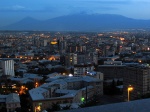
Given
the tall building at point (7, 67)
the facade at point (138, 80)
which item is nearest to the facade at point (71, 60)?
the tall building at point (7, 67)

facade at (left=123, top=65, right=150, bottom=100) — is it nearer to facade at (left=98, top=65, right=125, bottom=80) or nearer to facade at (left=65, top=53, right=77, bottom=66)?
facade at (left=98, top=65, right=125, bottom=80)

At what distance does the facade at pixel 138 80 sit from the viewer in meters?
7.62

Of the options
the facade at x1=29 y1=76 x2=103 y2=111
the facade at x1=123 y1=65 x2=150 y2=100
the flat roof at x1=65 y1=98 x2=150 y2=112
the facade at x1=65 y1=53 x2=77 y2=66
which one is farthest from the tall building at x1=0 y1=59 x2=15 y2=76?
the flat roof at x1=65 y1=98 x2=150 y2=112

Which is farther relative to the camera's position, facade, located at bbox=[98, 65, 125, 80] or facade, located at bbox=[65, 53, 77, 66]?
facade, located at bbox=[65, 53, 77, 66]

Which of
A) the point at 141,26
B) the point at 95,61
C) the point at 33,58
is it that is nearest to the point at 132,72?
the point at 95,61

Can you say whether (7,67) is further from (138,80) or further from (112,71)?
(138,80)

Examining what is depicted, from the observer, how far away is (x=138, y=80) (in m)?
7.82

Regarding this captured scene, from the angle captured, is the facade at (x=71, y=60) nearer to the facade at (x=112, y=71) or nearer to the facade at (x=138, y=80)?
the facade at (x=112, y=71)

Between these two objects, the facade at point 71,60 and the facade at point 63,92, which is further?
the facade at point 71,60

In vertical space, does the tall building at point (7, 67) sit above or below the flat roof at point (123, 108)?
below

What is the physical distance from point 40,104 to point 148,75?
294 centimetres

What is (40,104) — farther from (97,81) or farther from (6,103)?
(97,81)

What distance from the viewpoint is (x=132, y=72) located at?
8.01m

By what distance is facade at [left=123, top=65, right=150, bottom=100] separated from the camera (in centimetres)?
762
